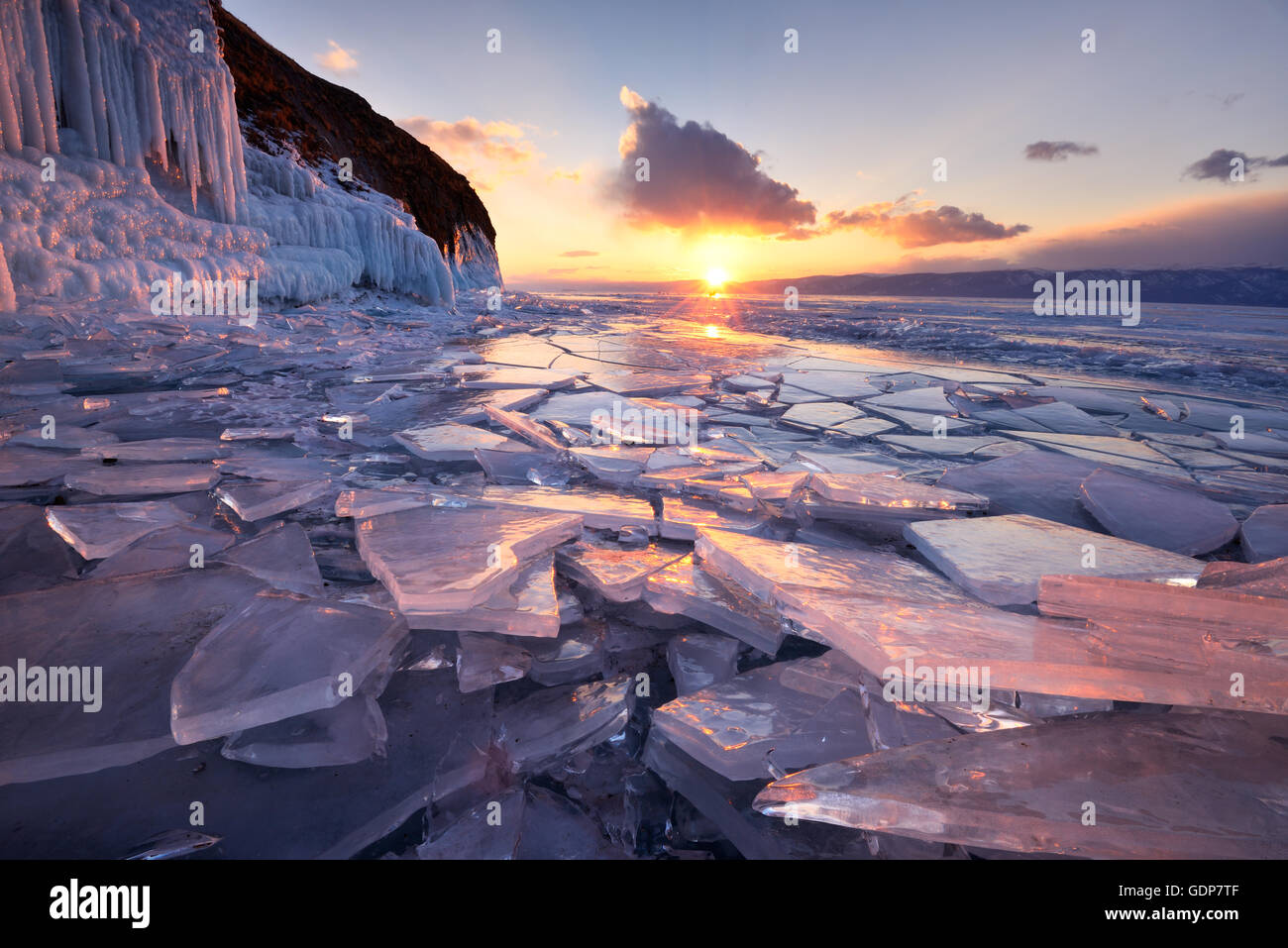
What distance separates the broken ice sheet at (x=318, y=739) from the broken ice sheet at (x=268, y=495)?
90 centimetres

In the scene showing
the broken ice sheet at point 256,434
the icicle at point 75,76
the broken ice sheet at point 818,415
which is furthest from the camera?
the icicle at point 75,76

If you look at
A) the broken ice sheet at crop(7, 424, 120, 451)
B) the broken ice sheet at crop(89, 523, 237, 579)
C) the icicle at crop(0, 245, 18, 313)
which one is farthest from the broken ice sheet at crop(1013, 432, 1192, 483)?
the icicle at crop(0, 245, 18, 313)

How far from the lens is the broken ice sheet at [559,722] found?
84 cm

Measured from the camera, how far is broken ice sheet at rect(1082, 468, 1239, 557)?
1.52m

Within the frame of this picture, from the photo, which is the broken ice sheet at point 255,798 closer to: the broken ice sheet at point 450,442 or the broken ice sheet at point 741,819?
the broken ice sheet at point 741,819

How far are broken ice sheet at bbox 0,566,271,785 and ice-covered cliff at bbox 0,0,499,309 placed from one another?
5.74 meters

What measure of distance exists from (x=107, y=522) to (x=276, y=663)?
96 centimetres

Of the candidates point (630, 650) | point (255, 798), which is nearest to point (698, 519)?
point (630, 650)

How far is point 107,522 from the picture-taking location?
4.45 ft

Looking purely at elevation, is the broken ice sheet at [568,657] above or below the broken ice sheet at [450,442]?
below

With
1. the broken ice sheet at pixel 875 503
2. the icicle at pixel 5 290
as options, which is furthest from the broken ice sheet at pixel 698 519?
the icicle at pixel 5 290

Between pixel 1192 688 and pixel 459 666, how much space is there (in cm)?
119

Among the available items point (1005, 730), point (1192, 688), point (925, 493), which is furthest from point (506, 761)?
point (925, 493)

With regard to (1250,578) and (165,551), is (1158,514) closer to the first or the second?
(1250,578)
